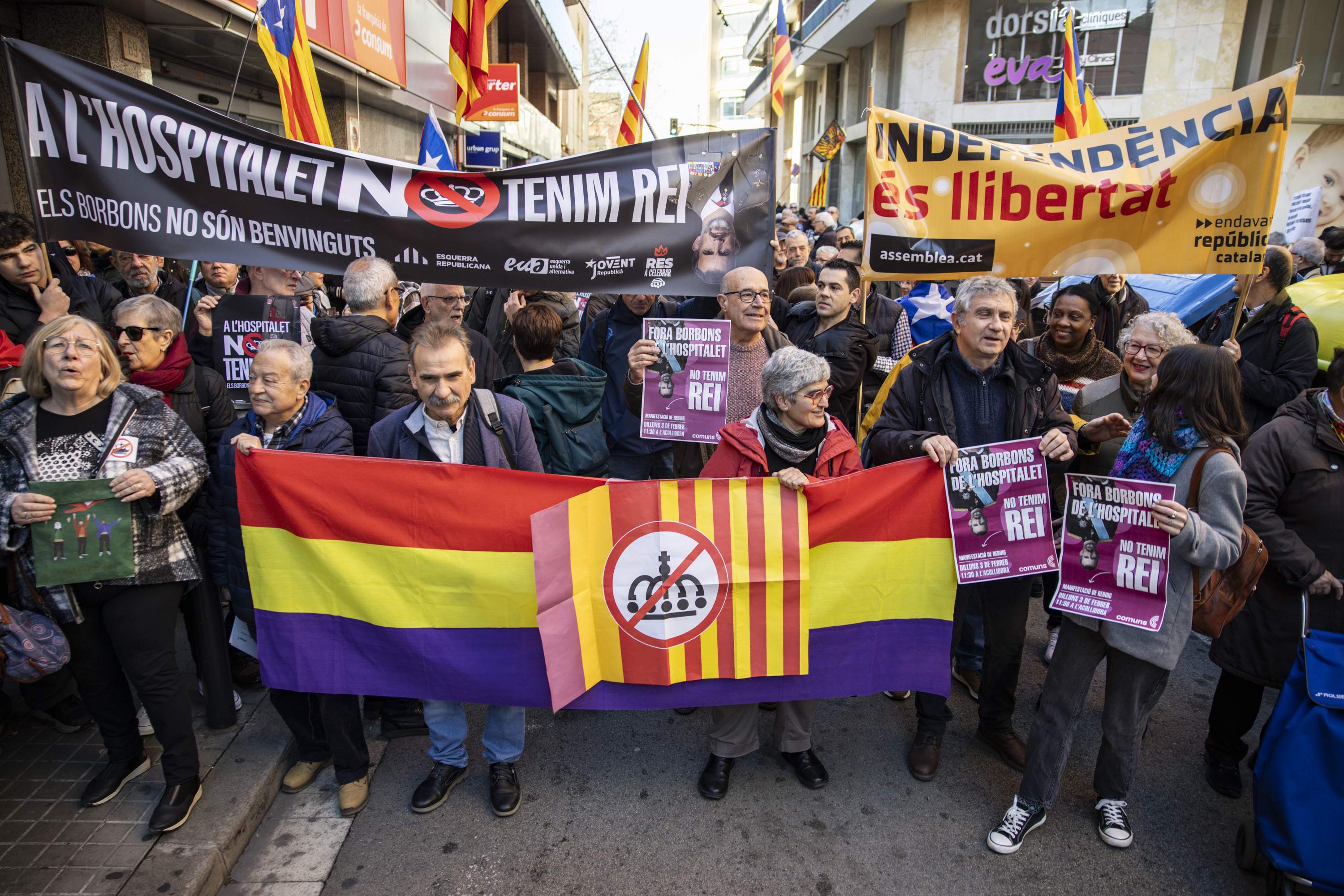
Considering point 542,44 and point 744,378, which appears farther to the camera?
point 542,44

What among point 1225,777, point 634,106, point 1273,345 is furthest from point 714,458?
point 634,106

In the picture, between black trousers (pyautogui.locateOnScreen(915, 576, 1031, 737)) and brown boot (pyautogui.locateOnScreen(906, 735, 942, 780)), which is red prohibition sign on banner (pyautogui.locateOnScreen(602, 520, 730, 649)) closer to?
black trousers (pyautogui.locateOnScreen(915, 576, 1031, 737))

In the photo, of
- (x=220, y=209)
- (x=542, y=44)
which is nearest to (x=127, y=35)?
(x=220, y=209)

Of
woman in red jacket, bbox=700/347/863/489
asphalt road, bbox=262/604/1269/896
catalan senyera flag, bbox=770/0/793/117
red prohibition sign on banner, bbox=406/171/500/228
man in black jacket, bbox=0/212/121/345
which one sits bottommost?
asphalt road, bbox=262/604/1269/896

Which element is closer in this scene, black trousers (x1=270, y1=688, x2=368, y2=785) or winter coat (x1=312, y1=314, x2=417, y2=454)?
black trousers (x1=270, y1=688, x2=368, y2=785)

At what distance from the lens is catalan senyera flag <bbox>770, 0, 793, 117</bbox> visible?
11.9 metres

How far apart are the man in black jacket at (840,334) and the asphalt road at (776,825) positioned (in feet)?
6.21

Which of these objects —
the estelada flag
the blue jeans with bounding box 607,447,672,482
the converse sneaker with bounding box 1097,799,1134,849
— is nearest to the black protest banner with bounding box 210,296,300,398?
the blue jeans with bounding box 607,447,672,482

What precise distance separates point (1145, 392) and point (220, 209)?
14.2 ft

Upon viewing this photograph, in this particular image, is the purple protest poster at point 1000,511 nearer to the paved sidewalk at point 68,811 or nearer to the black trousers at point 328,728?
the black trousers at point 328,728

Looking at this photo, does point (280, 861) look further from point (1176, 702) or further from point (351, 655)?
point (1176, 702)

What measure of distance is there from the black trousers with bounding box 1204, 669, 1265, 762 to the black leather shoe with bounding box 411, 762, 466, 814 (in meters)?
3.38

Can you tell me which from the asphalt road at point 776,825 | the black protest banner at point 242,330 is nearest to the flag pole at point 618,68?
the black protest banner at point 242,330

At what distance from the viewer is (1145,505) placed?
9.46 feet
